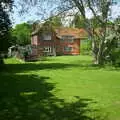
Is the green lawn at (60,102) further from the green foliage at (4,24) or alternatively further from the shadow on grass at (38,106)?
the green foliage at (4,24)

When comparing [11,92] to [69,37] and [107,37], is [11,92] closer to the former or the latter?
[107,37]

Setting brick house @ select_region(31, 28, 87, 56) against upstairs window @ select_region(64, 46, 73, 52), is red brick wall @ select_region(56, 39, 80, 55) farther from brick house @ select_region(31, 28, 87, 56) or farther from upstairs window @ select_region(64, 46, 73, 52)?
upstairs window @ select_region(64, 46, 73, 52)

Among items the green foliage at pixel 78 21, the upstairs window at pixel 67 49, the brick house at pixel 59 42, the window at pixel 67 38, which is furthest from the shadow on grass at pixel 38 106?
the window at pixel 67 38

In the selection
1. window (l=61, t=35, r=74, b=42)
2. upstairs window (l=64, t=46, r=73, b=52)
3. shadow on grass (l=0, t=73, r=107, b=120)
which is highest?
window (l=61, t=35, r=74, b=42)

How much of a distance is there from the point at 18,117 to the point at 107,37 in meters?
32.5

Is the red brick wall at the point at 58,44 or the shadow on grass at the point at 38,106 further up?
the red brick wall at the point at 58,44

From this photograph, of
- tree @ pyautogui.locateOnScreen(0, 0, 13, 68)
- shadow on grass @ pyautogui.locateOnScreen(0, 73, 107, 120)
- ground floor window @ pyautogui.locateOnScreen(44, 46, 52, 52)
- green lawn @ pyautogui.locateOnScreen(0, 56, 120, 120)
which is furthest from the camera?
ground floor window @ pyautogui.locateOnScreen(44, 46, 52, 52)

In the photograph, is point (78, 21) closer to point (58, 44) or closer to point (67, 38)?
point (58, 44)

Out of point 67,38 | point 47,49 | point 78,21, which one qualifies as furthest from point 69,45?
point 78,21

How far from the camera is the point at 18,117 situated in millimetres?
10852

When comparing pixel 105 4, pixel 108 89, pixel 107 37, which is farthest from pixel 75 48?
pixel 108 89

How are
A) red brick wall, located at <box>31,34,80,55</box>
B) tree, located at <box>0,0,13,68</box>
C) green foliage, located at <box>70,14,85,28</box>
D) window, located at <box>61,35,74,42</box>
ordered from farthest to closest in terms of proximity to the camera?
window, located at <box>61,35,74,42</box>, red brick wall, located at <box>31,34,80,55</box>, green foliage, located at <box>70,14,85,28</box>, tree, located at <box>0,0,13,68</box>

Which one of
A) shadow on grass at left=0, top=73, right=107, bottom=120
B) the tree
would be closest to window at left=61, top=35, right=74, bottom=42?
the tree

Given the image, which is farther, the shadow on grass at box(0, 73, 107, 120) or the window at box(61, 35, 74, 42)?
the window at box(61, 35, 74, 42)
